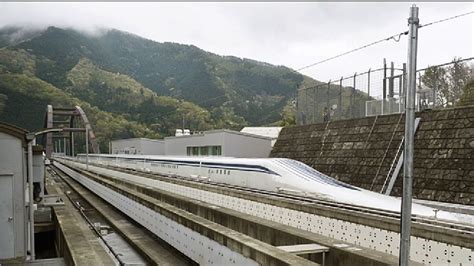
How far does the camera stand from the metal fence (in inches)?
753

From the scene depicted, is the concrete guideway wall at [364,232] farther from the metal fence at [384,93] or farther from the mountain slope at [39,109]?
the mountain slope at [39,109]

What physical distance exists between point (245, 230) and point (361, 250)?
158 inches

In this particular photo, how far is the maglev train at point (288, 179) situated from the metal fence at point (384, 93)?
6837 mm

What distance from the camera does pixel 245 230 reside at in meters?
10.1

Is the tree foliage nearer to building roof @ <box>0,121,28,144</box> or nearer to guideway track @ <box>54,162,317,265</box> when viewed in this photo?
guideway track @ <box>54,162,317,265</box>

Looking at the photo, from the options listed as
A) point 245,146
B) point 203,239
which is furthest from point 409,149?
point 245,146

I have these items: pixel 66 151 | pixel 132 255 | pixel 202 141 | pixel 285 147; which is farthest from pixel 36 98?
pixel 132 255

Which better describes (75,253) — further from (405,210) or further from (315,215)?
(405,210)

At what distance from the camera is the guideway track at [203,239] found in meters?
5.61

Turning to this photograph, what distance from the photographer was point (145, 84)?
144 meters

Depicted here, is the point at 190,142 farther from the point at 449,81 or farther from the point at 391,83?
the point at 449,81

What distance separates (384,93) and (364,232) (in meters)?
14.1

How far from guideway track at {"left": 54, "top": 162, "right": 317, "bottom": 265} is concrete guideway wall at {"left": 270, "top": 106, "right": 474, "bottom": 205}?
351 inches

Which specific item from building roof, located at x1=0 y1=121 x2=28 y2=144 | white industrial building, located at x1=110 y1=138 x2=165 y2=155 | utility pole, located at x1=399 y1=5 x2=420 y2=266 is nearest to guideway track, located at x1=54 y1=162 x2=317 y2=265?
utility pole, located at x1=399 y1=5 x2=420 y2=266
